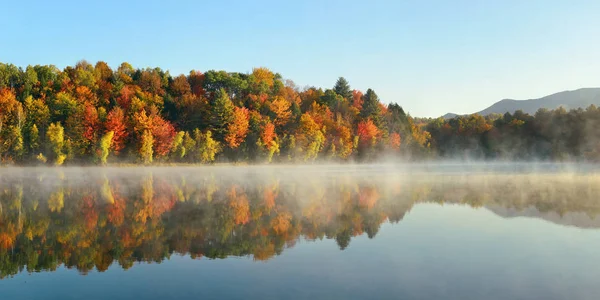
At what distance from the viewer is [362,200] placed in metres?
25.3

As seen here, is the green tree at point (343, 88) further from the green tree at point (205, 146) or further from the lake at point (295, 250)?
the lake at point (295, 250)

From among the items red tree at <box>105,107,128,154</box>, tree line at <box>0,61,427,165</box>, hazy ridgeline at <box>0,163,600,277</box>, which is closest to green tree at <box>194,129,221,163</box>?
tree line at <box>0,61,427,165</box>

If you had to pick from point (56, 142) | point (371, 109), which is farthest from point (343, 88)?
point (56, 142)

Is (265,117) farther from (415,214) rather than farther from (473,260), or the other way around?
(473,260)

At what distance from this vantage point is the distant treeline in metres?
68.3

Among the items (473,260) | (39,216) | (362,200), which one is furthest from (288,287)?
(362,200)

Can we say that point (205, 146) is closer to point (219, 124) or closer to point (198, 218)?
point (219, 124)

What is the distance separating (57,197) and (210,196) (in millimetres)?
7917

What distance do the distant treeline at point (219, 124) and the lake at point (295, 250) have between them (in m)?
49.1

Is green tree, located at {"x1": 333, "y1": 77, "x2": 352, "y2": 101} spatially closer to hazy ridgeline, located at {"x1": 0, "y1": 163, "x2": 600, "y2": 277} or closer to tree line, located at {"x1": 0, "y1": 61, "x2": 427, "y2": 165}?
tree line, located at {"x1": 0, "y1": 61, "x2": 427, "y2": 165}

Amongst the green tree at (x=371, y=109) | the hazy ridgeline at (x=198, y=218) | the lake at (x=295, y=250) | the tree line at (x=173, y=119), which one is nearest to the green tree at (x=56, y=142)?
the tree line at (x=173, y=119)

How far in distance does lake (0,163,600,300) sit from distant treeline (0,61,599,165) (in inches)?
1935

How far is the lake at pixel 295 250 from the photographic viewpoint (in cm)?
955

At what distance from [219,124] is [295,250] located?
70.9m
